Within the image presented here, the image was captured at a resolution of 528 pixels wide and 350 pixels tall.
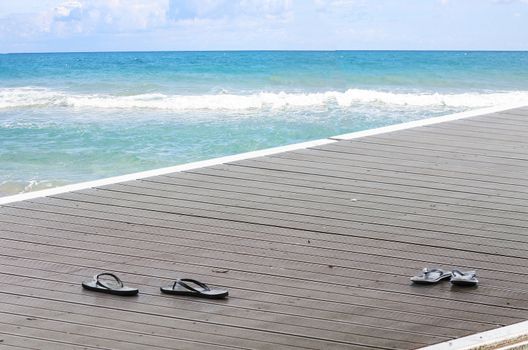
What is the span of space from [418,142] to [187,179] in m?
1.59

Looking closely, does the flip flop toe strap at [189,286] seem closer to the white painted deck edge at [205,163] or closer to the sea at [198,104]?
the white painted deck edge at [205,163]

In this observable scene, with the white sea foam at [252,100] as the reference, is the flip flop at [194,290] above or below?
below

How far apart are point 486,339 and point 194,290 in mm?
978

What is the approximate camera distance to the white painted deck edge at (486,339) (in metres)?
2.66

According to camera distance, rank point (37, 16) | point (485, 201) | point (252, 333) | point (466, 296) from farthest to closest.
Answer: point (37, 16) → point (485, 201) → point (466, 296) → point (252, 333)

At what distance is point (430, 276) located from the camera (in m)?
3.22

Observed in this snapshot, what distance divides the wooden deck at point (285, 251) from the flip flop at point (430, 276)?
0.10 ft

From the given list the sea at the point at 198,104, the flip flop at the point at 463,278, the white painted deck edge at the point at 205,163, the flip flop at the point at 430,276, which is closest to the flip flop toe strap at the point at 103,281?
the flip flop at the point at 430,276

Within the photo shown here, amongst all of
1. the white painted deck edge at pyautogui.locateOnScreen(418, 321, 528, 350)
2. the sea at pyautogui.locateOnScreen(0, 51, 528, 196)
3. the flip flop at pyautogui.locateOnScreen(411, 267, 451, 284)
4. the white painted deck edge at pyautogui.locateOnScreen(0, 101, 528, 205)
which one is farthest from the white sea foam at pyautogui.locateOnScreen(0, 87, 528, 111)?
the white painted deck edge at pyautogui.locateOnScreen(418, 321, 528, 350)

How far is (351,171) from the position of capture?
4828 mm

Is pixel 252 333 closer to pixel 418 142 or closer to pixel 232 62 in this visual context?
pixel 418 142

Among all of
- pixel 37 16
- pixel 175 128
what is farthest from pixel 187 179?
pixel 37 16

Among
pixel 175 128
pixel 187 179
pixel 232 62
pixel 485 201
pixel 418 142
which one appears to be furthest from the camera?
pixel 232 62

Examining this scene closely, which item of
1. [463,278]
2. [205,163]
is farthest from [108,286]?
[205,163]
